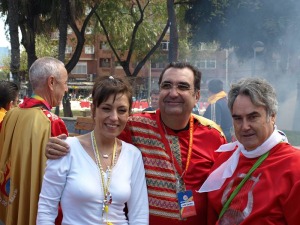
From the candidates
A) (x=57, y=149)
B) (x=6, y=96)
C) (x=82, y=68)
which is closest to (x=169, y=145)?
(x=57, y=149)

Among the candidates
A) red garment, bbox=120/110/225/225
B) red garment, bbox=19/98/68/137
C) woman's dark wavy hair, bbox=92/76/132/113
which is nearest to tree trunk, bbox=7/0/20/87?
red garment, bbox=19/98/68/137

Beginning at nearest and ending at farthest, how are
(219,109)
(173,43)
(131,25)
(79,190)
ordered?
1. (79,190)
2. (219,109)
3. (173,43)
4. (131,25)

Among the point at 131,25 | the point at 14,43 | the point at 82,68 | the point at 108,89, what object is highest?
the point at 131,25

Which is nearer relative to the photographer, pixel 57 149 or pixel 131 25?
pixel 57 149

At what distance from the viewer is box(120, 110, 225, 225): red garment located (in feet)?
9.69

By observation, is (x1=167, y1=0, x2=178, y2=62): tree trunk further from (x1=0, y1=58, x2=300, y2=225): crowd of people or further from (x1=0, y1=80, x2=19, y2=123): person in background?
(x1=0, y1=58, x2=300, y2=225): crowd of people

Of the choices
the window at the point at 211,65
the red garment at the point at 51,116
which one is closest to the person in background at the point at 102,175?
the red garment at the point at 51,116

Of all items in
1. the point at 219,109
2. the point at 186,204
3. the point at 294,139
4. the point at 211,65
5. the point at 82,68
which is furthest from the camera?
the point at 82,68

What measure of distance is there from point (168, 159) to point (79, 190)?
0.74 meters

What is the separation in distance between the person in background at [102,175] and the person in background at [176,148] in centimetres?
22

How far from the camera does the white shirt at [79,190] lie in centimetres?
251

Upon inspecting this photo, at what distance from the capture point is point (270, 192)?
2387mm

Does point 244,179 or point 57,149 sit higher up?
point 57,149

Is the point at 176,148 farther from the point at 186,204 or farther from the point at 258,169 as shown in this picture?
the point at 258,169
